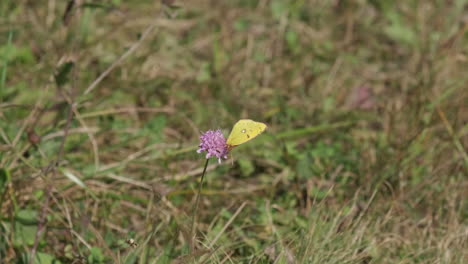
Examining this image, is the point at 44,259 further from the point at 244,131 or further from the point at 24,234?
the point at 244,131

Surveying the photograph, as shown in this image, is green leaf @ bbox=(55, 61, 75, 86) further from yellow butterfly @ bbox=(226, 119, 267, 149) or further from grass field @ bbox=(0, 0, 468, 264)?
yellow butterfly @ bbox=(226, 119, 267, 149)

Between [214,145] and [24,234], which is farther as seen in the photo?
[24,234]

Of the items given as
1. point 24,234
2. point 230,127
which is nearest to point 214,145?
point 24,234

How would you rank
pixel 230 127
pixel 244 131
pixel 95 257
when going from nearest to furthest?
pixel 244 131, pixel 95 257, pixel 230 127

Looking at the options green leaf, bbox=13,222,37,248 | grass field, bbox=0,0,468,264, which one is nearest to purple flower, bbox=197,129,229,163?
grass field, bbox=0,0,468,264

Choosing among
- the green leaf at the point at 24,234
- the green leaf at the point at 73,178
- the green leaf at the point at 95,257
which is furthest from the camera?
the green leaf at the point at 73,178

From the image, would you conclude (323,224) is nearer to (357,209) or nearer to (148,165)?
(357,209)

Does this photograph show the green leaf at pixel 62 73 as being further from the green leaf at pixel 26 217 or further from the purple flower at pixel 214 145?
the purple flower at pixel 214 145

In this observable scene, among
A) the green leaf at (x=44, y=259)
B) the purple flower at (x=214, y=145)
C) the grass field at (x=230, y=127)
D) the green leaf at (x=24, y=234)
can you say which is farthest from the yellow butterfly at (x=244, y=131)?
the green leaf at (x=24, y=234)
